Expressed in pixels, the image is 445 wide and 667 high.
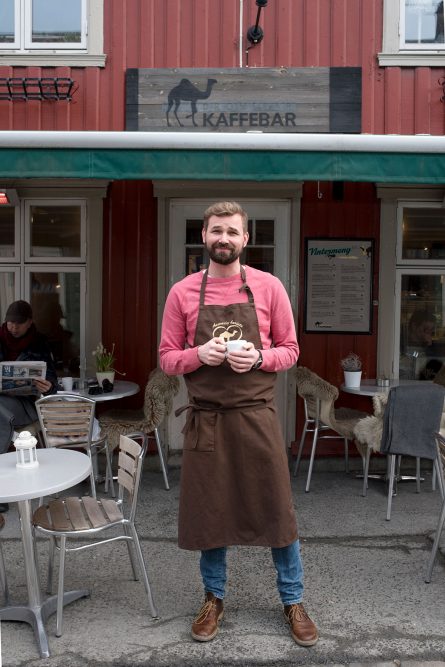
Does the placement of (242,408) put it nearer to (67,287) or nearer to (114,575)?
(114,575)

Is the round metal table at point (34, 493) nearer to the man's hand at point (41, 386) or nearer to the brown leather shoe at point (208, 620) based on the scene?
the brown leather shoe at point (208, 620)

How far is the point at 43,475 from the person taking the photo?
131 inches

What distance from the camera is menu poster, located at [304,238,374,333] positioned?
6.46 meters

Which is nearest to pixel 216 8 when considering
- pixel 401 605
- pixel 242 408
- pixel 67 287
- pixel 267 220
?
pixel 267 220

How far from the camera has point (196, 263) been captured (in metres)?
6.52

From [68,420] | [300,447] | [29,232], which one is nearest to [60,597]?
[68,420]

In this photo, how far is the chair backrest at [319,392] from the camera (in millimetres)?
5715

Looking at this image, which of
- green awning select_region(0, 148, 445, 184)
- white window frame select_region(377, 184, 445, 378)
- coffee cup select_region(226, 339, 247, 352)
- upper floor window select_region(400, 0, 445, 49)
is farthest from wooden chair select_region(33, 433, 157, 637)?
upper floor window select_region(400, 0, 445, 49)

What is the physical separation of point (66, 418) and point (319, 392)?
2061 mm

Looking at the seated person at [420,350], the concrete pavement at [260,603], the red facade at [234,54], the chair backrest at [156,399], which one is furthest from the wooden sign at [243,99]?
the concrete pavement at [260,603]

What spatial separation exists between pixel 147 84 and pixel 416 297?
315cm

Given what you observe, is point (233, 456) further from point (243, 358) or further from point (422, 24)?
point (422, 24)

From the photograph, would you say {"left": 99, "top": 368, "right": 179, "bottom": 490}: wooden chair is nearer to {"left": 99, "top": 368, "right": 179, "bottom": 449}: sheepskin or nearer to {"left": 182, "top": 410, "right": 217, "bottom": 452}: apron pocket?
{"left": 99, "top": 368, "right": 179, "bottom": 449}: sheepskin

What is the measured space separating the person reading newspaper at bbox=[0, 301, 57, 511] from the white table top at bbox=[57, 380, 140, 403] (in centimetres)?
27
